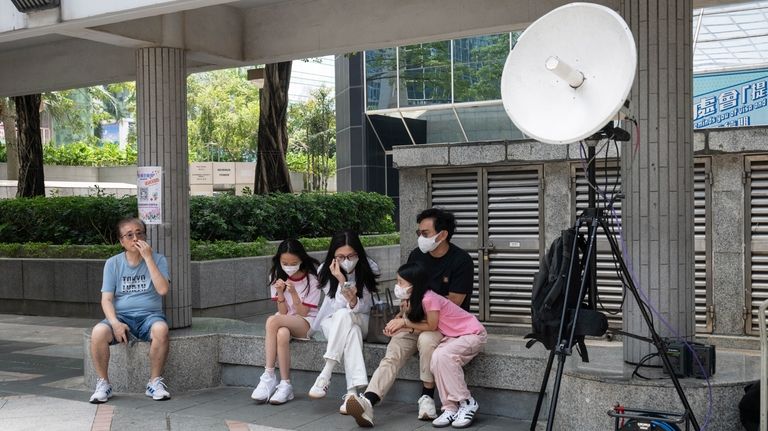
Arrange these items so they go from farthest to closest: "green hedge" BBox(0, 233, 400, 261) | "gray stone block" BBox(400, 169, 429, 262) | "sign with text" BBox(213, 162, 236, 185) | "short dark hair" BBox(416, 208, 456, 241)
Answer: "sign with text" BBox(213, 162, 236, 185), "green hedge" BBox(0, 233, 400, 261), "gray stone block" BBox(400, 169, 429, 262), "short dark hair" BBox(416, 208, 456, 241)

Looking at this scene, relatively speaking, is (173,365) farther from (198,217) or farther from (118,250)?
(198,217)

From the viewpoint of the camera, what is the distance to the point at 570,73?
4973mm

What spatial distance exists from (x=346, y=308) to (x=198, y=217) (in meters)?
7.46

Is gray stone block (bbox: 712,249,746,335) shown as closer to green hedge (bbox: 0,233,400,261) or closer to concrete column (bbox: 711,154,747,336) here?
concrete column (bbox: 711,154,747,336)

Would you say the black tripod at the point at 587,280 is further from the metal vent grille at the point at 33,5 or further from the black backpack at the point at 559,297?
the metal vent grille at the point at 33,5

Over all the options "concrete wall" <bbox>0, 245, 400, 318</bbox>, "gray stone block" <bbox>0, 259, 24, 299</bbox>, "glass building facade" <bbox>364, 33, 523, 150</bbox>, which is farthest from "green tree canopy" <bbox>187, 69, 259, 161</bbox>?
"concrete wall" <bbox>0, 245, 400, 318</bbox>

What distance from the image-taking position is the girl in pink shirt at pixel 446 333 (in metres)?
6.25

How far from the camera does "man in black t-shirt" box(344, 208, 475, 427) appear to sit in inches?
251

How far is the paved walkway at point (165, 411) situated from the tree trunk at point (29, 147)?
9.72 metres

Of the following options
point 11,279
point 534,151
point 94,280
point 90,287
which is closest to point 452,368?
point 534,151

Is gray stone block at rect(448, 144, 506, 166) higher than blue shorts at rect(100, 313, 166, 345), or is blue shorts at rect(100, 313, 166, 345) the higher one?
gray stone block at rect(448, 144, 506, 166)

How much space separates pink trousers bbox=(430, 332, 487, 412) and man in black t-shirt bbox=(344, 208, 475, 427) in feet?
0.58

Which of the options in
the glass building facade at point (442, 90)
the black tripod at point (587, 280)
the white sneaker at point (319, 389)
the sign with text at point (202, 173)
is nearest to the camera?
the black tripod at point (587, 280)

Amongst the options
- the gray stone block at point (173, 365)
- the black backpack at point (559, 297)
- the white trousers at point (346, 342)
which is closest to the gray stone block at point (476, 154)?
the white trousers at point (346, 342)
